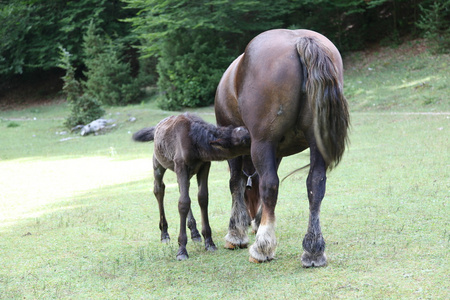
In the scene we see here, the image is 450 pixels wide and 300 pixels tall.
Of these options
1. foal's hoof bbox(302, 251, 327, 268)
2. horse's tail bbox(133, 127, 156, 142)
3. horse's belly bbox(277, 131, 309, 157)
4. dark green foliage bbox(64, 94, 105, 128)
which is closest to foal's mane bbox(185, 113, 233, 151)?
horse's belly bbox(277, 131, 309, 157)

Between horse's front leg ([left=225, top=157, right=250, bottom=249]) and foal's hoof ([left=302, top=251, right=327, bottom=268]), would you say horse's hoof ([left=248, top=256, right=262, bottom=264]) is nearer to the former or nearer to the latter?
foal's hoof ([left=302, top=251, right=327, bottom=268])

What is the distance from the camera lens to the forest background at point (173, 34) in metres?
24.5

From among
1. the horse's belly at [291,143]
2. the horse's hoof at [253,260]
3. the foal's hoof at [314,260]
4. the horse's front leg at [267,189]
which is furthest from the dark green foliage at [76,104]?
the foal's hoof at [314,260]

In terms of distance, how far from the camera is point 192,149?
5.52m

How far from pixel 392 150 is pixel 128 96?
20.5 m

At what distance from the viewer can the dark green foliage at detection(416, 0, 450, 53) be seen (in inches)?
893

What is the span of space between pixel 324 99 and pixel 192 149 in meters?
1.66

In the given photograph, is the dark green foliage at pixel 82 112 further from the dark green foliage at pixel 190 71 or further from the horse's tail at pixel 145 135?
the horse's tail at pixel 145 135

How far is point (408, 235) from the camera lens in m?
5.54

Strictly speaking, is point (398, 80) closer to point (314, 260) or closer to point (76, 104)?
point (76, 104)

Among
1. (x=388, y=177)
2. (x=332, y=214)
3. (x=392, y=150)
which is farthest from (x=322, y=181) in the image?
(x=392, y=150)

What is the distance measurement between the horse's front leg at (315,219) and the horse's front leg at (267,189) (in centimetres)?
36

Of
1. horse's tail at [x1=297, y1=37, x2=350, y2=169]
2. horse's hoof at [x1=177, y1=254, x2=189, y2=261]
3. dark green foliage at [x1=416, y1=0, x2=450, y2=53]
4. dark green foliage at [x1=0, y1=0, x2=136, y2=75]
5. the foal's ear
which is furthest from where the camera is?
dark green foliage at [x1=0, y1=0, x2=136, y2=75]

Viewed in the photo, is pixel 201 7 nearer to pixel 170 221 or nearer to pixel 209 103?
pixel 209 103
